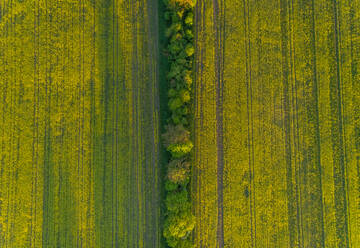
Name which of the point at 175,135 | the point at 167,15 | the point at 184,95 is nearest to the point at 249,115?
the point at 184,95

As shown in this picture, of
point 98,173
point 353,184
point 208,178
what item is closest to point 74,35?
point 98,173

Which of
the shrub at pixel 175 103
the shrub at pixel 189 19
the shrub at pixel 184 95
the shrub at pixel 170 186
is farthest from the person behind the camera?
the shrub at pixel 189 19

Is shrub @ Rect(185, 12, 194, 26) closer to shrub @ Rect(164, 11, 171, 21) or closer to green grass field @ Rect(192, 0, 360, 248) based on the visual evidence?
green grass field @ Rect(192, 0, 360, 248)

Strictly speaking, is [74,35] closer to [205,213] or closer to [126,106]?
[126,106]

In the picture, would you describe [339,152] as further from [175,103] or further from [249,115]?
[175,103]

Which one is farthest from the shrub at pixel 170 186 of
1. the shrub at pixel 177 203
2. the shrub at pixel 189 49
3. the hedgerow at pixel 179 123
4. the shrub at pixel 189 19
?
the shrub at pixel 189 19

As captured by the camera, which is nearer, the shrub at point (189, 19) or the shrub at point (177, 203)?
the shrub at point (177, 203)

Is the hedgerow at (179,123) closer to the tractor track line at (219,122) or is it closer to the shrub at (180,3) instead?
the shrub at (180,3)
